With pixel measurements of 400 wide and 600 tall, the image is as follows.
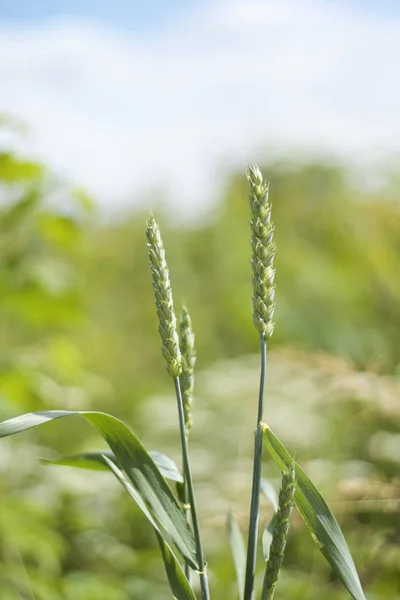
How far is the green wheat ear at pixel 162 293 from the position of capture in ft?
1.27

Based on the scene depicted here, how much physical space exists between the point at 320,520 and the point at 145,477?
10 centimetres

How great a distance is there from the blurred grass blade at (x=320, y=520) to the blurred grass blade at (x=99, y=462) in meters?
0.08

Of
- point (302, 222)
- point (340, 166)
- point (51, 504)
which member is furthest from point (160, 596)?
point (340, 166)

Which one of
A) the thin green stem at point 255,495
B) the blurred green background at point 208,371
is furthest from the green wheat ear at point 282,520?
the blurred green background at point 208,371

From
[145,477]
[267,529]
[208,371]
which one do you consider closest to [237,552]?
[267,529]

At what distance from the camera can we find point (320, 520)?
0.43 m

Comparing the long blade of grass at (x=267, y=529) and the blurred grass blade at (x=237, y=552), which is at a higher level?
the long blade of grass at (x=267, y=529)

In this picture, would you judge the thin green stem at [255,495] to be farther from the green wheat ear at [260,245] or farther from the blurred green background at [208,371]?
the blurred green background at [208,371]

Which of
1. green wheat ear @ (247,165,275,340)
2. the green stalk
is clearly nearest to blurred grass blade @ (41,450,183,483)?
the green stalk

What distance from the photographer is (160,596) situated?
1367 millimetres

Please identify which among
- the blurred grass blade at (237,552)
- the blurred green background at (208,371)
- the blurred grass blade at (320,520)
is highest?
the blurred grass blade at (320,520)

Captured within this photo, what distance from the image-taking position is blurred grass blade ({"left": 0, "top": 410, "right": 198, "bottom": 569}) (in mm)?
417

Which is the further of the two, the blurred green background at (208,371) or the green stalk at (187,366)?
the blurred green background at (208,371)

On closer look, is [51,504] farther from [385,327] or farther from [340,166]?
[340,166]
